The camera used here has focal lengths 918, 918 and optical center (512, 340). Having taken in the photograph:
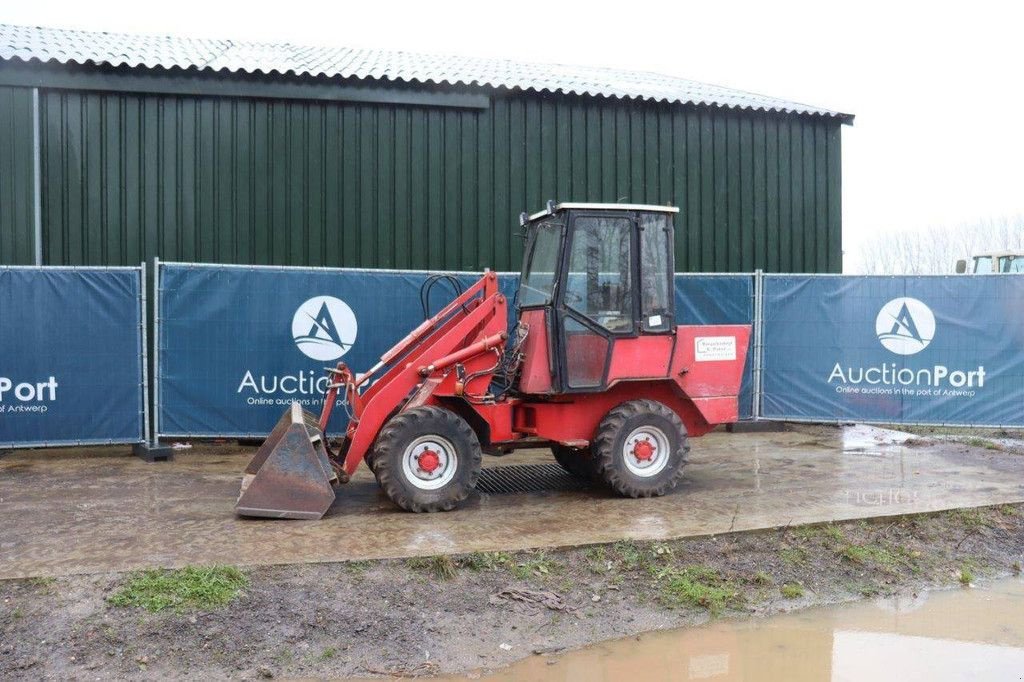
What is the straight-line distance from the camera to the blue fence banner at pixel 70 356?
9.98 meters

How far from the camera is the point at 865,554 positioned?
671 cm

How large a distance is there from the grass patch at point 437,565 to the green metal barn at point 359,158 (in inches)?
281

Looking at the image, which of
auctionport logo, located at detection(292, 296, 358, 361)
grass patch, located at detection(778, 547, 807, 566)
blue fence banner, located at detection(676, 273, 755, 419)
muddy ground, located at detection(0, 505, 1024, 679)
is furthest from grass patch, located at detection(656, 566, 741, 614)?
blue fence banner, located at detection(676, 273, 755, 419)

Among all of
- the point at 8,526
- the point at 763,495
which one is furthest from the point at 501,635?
the point at 8,526

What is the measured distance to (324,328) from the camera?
1081cm

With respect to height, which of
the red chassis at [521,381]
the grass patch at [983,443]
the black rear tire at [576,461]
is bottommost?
the grass patch at [983,443]

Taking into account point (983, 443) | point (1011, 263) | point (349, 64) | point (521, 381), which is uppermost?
point (349, 64)

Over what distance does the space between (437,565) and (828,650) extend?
2466 millimetres

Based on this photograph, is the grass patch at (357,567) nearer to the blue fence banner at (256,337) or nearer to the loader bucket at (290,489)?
the loader bucket at (290,489)

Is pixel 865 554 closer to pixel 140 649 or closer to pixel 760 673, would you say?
pixel 760 673

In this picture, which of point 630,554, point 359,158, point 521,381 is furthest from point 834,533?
point 359,158

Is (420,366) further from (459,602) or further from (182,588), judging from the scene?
(182,588)

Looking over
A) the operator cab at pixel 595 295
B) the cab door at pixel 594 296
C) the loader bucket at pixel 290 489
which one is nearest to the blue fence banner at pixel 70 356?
the loader bucket at pixel 290 489

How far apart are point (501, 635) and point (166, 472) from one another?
5.25m
